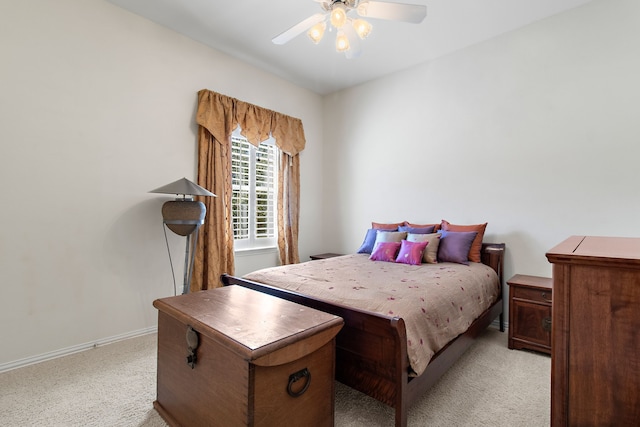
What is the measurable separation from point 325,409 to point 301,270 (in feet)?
4.17

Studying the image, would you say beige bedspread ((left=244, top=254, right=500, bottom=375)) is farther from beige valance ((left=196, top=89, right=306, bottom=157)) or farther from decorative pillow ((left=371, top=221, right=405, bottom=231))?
beige valance ((left=196, top=89, right=306, bottom=157))

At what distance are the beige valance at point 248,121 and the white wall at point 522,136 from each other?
1037 millimetres

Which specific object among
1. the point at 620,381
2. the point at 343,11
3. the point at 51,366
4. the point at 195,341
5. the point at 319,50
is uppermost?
the point at 319,50

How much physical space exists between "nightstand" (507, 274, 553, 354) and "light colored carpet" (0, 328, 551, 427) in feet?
0.35

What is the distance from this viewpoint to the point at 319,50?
3.48 meters

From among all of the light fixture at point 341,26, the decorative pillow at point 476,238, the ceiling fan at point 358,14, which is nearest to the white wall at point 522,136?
Answer: the decorative pillow at point 476,238

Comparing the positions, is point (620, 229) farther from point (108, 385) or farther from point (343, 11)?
point (108, 385)

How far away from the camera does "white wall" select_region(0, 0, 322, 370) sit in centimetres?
227

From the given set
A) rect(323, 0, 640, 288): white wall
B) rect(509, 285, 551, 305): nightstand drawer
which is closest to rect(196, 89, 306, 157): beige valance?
rect(323, 0, 640, 288): white wall

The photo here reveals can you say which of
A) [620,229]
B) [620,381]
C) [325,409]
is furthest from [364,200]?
[620,381]

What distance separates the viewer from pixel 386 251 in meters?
3.14

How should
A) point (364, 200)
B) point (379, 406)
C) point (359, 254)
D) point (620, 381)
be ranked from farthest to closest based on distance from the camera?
point (364, 200)
point (359, 254)
point (379, 406)
point (620, 381)

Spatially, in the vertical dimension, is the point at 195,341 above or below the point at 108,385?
above

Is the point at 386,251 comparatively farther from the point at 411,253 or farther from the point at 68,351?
the point at 68,351
